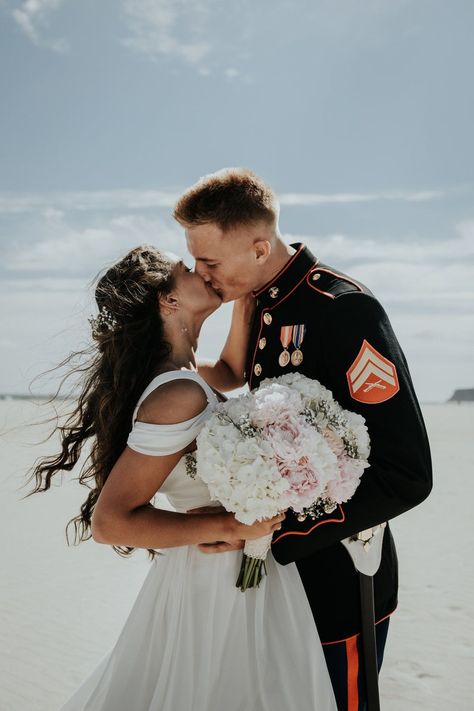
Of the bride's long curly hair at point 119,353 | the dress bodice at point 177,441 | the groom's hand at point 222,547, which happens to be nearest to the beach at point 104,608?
the bride's long curly hair at point 119,353

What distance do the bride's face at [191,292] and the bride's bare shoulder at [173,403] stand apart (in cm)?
58

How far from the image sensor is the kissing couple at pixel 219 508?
2607 mm

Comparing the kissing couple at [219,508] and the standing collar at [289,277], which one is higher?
the standing collar at [289,277]

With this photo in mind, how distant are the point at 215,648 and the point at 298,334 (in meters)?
1.44

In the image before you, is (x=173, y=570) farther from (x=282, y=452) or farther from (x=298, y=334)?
(x=298, y=334)

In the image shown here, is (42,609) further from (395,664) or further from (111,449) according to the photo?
(111,449)

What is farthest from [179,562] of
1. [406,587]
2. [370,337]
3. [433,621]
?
[406,587]

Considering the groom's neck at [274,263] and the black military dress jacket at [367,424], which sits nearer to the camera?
the black military dress jacket at [367,424]

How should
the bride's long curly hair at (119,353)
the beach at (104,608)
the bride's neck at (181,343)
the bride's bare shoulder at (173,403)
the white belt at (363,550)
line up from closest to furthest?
the bride's bare shoulder at (173,403) < the white belt at (363,550) < the bride's long curly hair at (119,353) < the bride's neck at (181,343) < the beach at (104,608)

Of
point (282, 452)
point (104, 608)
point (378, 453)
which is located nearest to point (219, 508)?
point (282, 452)

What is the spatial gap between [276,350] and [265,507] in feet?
3.43

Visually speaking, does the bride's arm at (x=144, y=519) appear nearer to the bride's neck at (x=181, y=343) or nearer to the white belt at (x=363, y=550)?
the white belt at (x=363, y=550)

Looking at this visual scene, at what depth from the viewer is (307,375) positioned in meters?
2.98

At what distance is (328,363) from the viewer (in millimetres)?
2877
